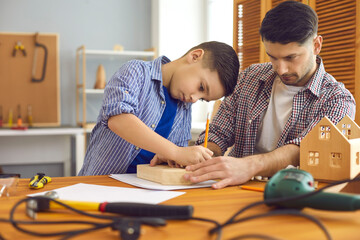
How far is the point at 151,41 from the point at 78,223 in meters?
3.81

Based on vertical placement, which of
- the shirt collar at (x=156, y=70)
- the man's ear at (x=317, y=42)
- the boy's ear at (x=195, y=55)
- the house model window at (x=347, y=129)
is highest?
the man's ear at (x=317, y=42)

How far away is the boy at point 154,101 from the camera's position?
1.10 meters

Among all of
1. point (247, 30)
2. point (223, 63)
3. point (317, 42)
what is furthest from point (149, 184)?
point (247, 30)

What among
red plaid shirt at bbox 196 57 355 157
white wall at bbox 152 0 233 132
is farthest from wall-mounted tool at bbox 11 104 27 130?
red plaid shirt at bbox 196 57 355 157

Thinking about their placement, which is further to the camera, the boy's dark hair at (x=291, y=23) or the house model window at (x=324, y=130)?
the boy's dark hair at (x=291, y=23)

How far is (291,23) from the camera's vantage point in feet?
Result: 4.08

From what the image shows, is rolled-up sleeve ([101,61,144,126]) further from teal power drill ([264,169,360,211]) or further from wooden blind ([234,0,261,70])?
wooden blind ([234,0,261,70])

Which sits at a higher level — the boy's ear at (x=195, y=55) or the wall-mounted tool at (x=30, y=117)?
the boy's ear at (x=195, y=55)

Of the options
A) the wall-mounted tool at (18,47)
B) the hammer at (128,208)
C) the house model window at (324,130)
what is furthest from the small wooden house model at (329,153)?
the wall-mounted tool at (18,47)

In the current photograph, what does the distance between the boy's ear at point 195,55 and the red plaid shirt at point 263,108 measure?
1.09ft

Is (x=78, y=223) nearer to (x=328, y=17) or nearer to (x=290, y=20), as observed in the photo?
(x=290, y=20)

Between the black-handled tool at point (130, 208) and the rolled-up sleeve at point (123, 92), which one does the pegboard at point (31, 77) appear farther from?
the black-handled tool at point (130, 208)

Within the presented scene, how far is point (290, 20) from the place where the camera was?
124cm

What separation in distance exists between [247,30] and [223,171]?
1331 millimetres
